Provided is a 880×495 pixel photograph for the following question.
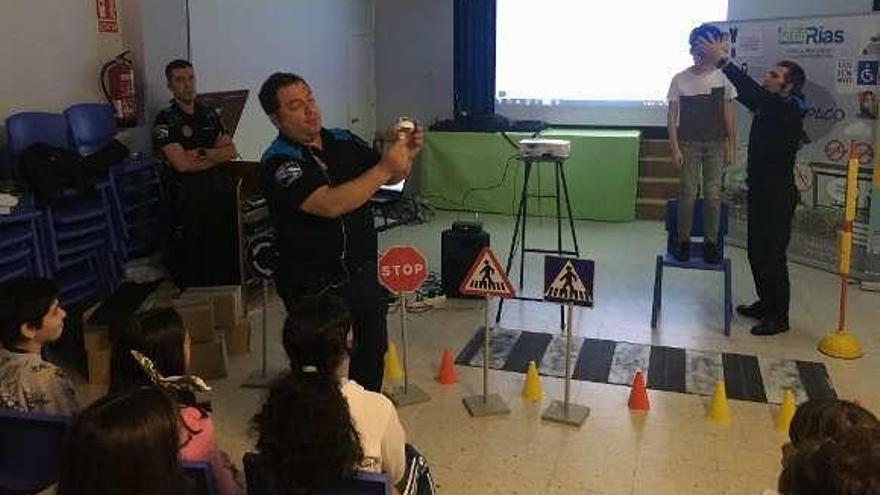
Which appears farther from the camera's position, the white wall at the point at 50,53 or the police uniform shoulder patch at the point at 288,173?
the white wall at the point at 50,53

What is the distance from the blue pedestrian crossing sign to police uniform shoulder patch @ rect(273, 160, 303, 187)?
108cm

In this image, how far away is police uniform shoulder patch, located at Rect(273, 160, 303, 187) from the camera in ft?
8.18

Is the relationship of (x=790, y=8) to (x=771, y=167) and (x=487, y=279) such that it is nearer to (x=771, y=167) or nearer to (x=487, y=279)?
(x=771, y=167)

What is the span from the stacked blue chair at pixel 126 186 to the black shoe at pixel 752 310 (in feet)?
10.7

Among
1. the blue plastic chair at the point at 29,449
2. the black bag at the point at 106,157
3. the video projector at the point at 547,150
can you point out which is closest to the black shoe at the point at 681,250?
the video projector at the point at 547,150

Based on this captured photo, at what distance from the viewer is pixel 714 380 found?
3.66 m

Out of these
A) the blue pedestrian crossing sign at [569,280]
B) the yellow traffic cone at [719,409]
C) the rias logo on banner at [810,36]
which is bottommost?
the yellow traffic cone at [719,409]

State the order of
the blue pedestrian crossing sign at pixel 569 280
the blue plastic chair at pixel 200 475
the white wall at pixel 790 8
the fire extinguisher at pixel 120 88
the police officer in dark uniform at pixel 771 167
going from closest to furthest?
the blue plastic chair at pixel 200 475, the blue pedestrian crossing sign at pixel 569 280, the police officer in dark uniform at pixel 771 167, the fire extinguisher at pixel 120 88, the white wall at pixel 790 8

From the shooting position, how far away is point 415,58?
7.82 m

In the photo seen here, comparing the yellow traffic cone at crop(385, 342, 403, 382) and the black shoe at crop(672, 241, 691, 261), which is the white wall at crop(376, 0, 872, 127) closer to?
the black shoe at crop(672, 241, 691, 261)

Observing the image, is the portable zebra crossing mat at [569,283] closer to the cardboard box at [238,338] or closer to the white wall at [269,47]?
the cardboard box at [238,338]

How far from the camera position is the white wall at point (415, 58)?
7.70 meters

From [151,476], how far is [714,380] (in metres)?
2.83

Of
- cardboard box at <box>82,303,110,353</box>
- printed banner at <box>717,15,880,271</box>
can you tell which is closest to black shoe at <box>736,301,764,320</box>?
printed banner at <box>717,15,880,271</box>
